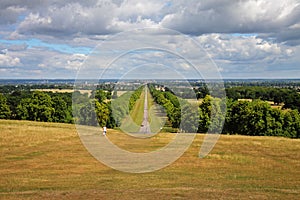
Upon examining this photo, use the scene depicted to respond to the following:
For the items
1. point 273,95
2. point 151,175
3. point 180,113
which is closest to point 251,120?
point 180,113

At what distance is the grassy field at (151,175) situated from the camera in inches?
812

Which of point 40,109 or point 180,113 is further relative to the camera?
point 40,109

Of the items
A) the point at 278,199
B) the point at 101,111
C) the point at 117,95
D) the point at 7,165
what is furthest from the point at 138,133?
the point at 278,199

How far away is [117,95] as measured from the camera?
4531 cm

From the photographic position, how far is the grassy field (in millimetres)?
20625

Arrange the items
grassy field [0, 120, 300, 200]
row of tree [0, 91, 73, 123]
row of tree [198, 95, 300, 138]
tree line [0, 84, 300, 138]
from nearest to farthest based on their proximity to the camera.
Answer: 1. grassy field [0, 120, 300, 200]
2. tree line [0, 84, 300, 138]
3. row of tree [198, 95, 300, 138]
4. row of tree [0, 91, 73, 123]

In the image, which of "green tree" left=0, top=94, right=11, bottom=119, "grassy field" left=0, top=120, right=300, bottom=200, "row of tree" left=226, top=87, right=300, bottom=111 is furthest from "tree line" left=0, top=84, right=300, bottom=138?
"grassy field" left=0, top=120, right=300, bottom=200

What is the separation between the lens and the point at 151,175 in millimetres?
27203

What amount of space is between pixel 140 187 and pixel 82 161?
11.6 meters

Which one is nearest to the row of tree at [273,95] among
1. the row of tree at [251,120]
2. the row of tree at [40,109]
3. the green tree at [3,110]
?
the row of tree at [251,120]

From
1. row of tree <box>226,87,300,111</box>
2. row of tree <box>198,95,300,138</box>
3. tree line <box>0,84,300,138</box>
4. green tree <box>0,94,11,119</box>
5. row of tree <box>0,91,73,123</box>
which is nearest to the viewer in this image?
tree line <box>0,84,300,138</box>

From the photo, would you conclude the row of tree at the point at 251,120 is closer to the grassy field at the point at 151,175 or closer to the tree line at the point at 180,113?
the tree line at the point at 180,113

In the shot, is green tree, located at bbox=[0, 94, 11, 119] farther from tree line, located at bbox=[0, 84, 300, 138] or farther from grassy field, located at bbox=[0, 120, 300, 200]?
grassy field, located at bbox=[0, 120, 300, 200]

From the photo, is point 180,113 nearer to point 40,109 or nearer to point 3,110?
point 40,109
